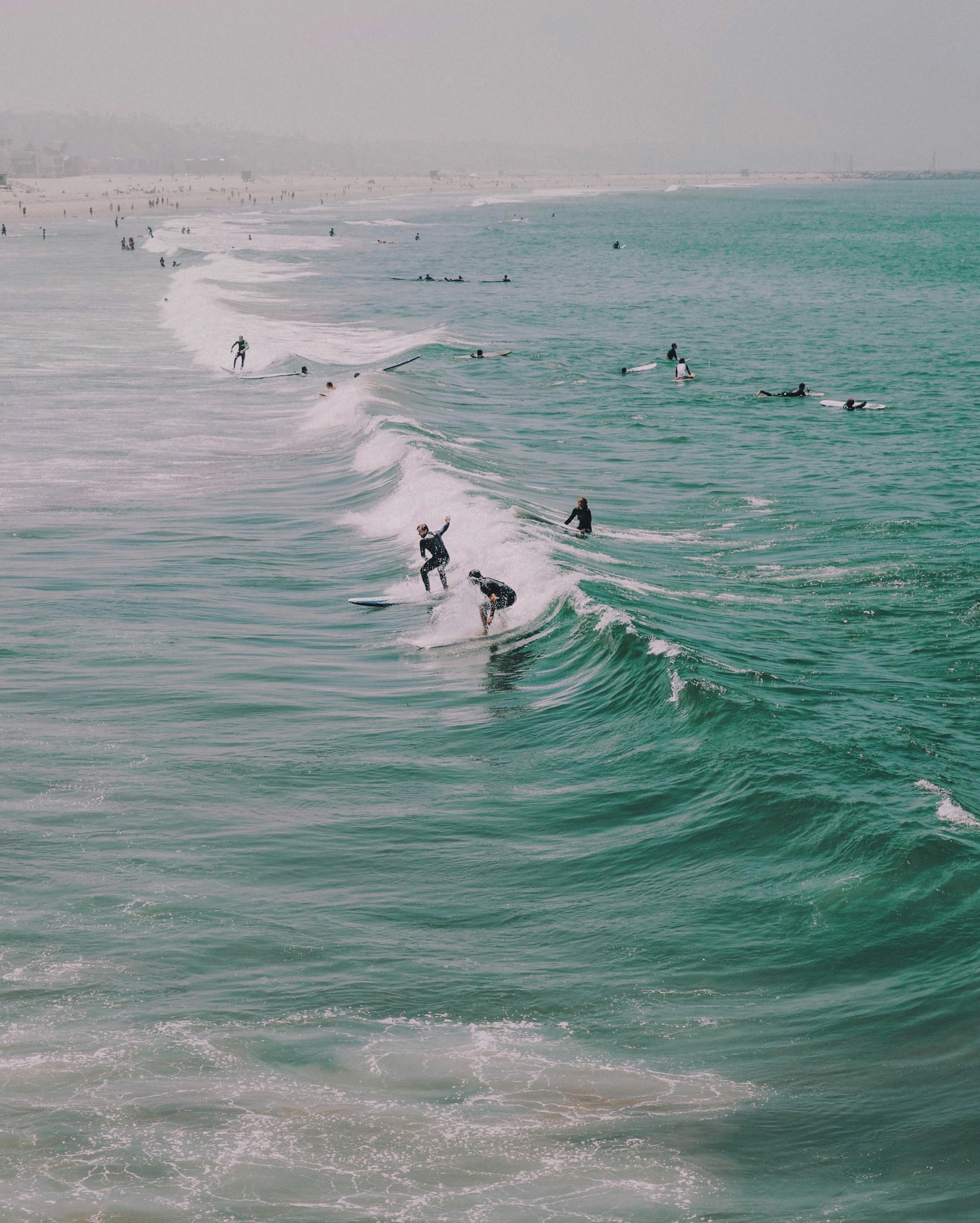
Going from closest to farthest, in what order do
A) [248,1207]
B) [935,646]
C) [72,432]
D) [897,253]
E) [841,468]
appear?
1. [248,1207]
2. [935,646]
3. [841,468]
4. [72,432]
5. [897,253]

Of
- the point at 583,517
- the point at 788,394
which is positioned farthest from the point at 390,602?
the point at 788,394

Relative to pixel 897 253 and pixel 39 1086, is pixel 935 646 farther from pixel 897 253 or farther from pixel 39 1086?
pixel 897 253

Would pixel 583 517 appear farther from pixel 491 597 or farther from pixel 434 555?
pixel 491 597

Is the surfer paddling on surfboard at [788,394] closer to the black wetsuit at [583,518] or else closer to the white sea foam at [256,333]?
the white sea foam at [256,333]

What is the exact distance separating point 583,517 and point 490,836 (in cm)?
1473

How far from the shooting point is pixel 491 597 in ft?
78.3

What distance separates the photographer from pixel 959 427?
4347 cm

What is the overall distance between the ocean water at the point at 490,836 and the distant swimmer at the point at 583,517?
1.56 feet

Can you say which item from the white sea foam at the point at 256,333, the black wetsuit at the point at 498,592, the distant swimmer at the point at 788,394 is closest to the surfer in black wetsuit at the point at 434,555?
the black wetsuit at the point at 498,592

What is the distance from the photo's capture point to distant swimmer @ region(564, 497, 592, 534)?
29.5 metres

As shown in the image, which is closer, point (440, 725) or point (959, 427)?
point (440, 725)

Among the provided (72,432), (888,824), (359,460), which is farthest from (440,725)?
(72,432)

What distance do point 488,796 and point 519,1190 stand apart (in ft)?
24.3

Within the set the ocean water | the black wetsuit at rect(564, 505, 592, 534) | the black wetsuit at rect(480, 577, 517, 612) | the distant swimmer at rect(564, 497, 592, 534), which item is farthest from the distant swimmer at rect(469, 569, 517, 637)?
the black wetsuit at rect(564, 505, 592, 534)
